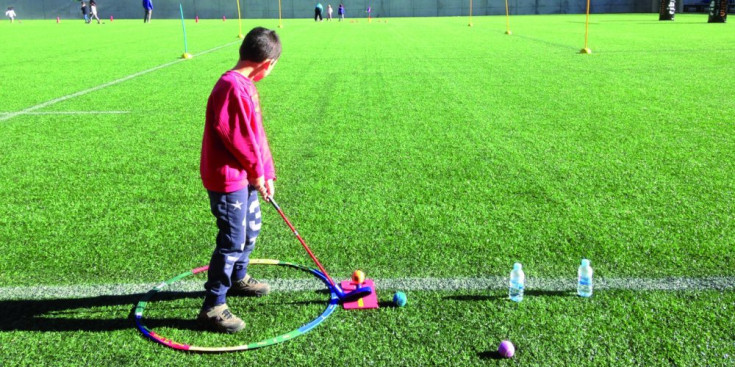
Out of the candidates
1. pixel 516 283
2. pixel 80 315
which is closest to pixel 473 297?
pixel 516 283

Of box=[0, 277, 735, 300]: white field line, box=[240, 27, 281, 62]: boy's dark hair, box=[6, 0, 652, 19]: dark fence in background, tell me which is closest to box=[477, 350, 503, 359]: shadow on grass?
box=[0, 277, 735, 300]: white field line

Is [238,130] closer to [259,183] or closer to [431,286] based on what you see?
[259,183]

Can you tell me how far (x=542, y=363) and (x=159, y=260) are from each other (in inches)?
96.3

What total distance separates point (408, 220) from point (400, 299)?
1.39m

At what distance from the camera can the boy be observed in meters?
2.88

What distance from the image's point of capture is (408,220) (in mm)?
4684

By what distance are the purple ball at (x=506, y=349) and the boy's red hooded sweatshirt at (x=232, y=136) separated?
1.40 meters

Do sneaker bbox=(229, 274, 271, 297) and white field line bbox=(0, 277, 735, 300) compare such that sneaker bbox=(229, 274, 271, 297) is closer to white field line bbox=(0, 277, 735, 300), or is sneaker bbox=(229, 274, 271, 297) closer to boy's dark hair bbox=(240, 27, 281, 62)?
white field line bbox=(0, 277, 735, 300)

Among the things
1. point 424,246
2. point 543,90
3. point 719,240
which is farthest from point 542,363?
point 543,90

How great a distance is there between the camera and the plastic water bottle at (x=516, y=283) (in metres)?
3.41

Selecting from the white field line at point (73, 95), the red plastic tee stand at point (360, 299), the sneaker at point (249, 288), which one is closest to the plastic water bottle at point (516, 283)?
the red plastic tee stand at point (360, 299)

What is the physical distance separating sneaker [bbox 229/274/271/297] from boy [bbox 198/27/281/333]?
→ 0.29m

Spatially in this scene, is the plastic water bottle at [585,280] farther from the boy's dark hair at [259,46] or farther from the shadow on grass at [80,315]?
the boy's dark hair at [259,46]

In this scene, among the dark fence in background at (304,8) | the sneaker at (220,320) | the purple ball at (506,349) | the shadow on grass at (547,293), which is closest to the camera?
the purple ball at (506,349)
